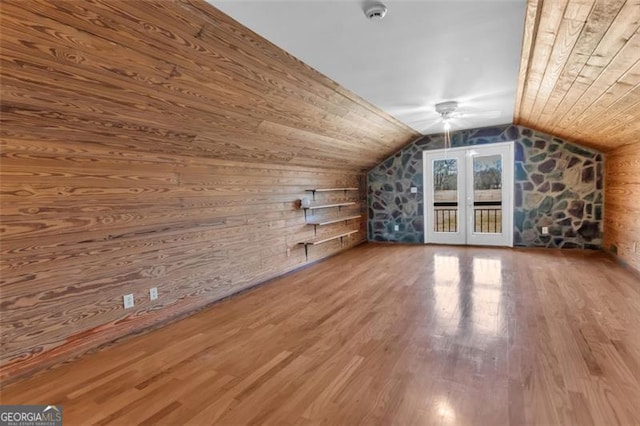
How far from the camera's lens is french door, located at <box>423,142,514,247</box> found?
20.2 ft

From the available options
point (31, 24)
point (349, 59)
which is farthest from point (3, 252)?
point (349, 59)

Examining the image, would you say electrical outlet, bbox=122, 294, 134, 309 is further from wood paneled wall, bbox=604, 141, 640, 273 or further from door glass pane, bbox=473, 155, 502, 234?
door glass pane, bbox=473, 155, 502, 234

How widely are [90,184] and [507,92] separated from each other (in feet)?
14.3

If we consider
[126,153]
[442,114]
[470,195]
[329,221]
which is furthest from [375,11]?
[470,195]

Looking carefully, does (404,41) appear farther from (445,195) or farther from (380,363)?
(445,195)

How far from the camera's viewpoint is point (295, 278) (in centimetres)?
461

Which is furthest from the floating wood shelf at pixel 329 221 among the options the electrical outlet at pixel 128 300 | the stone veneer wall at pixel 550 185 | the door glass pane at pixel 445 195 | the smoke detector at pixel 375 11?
the smoke detector at pixel 375 11

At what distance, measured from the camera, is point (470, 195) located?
6445 mm

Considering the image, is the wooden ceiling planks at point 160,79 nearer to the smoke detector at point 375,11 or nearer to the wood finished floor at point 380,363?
the smoke detector at point 375,11

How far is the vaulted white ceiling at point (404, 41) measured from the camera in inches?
79.1

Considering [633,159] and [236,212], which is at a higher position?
[633,159]

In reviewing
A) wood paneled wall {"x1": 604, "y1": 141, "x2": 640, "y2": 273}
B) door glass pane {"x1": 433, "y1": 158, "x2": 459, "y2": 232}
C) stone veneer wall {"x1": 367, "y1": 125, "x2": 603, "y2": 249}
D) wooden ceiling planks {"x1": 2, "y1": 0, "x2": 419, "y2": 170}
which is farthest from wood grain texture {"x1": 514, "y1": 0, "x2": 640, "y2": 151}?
door glass pane {"x1": 433, "y1": 158, "x2": 459, "y2": 232}

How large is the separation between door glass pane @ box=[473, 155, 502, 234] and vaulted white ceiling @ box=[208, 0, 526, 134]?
105 inches

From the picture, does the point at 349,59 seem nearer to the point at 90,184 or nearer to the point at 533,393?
the point at 90,184
